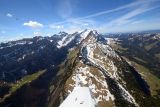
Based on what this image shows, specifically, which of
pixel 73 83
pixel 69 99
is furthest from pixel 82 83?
pixel 69 99

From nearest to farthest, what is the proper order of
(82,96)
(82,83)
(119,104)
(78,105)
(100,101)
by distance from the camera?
(78,105), (82,96), (100,101), (119,104), (82,83)

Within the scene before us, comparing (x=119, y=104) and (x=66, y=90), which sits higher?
(x=66, y=90)

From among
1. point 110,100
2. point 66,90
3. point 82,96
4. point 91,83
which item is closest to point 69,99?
point 82,96

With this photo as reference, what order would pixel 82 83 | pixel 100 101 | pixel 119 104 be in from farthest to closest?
pixel 82 83 < pixel 119 104 < pixel 100 101

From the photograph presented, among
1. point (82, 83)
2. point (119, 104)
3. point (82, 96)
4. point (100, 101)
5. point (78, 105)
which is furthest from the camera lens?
point (82, 83)

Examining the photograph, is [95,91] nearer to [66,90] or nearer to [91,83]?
[91,83]

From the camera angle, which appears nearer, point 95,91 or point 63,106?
point 63,106

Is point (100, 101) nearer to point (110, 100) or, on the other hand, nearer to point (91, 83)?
point (110, 100)

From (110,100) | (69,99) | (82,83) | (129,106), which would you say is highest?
(69,99)

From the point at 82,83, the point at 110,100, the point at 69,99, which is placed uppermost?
the point at 69,99
